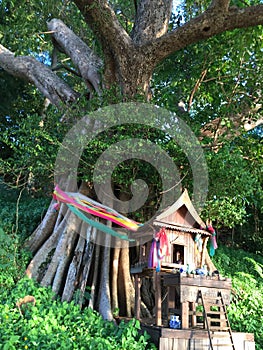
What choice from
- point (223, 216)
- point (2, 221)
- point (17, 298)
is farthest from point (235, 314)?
point (2, 221)

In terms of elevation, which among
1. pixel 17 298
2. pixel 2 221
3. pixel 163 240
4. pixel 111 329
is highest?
pixel 2 221

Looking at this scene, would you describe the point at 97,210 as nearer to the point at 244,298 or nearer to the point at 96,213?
the point at 96,213

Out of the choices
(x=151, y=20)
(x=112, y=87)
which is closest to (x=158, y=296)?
(x=112, y=87)

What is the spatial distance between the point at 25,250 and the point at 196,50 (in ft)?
18.9

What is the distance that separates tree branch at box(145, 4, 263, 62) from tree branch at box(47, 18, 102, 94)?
2.00 meters

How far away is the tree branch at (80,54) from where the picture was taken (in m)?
8.59

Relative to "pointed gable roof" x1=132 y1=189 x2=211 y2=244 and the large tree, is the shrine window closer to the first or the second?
"pointed gable roof" x1=132 y1=189 x2=211 y2=244

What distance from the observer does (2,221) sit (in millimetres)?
8570

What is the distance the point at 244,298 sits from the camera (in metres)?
7.78

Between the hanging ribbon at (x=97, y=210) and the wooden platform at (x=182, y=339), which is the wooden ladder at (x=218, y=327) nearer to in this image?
the wooden platform at (x=182, y=339)

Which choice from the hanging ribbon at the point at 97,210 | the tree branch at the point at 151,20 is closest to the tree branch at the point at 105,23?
the tree branch at the point at 151,20

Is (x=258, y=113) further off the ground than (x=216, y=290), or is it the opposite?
(x=258, y=113)

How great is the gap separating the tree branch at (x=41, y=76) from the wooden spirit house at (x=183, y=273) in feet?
14.5

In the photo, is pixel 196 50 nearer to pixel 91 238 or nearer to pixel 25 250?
pixel 91 238
